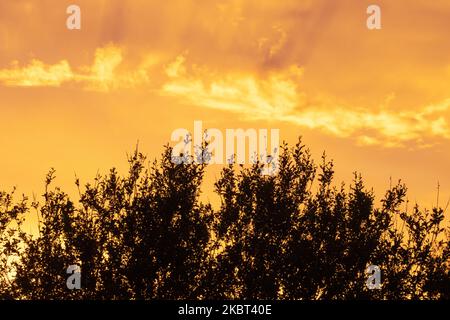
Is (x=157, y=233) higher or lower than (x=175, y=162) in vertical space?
lower

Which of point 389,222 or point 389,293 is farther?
point 389,222

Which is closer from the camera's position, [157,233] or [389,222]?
[157,233]

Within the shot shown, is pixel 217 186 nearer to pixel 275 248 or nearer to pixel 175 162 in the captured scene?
pixel 175 162

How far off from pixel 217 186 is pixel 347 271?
25.9ft

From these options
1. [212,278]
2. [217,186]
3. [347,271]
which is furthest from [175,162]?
[347,271]

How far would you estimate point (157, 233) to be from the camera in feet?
96.2

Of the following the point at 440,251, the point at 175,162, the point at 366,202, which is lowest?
the point at 440,251
